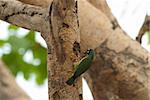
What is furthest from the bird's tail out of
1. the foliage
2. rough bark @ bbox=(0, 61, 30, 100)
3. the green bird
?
the foliage

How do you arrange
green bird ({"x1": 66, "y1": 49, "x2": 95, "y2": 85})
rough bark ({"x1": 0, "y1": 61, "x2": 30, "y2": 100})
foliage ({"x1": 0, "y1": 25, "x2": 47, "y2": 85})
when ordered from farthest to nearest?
1. foliage ({"x1": 0, "y1": 25, "x2": 47, "y2": 85})
2. rough bark ({"x1": 0, "y1": 61, "x2": 30, "y2": 100})
3. green bird ({"x1": 66, "y1": 49, "x2": 95, "y2": 85})

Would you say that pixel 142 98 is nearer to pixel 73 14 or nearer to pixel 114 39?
pixel 114 39

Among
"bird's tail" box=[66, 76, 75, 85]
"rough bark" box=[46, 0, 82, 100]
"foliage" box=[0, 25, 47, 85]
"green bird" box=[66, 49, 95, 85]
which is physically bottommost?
"bird's tail" box=[66, 76, 75, 85]

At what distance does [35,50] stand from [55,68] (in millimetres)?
959

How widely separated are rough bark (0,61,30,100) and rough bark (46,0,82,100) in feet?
2.16

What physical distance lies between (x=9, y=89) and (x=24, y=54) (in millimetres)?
300

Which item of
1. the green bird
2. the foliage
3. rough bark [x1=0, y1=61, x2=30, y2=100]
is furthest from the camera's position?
the foliage

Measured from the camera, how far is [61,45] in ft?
1.37

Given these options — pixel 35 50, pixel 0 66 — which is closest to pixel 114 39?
pixel 0 66

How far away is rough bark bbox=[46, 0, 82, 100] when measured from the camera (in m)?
0.41

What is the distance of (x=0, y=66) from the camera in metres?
1.15

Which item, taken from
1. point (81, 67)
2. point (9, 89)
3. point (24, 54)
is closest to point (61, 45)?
point (81, 67)

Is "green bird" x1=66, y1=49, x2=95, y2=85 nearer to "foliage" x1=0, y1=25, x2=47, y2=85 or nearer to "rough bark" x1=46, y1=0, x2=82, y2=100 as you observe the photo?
"rough bark" x1=46, y1=0, x2=82, y2=100

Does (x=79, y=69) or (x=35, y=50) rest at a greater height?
(x=35, y=50)
